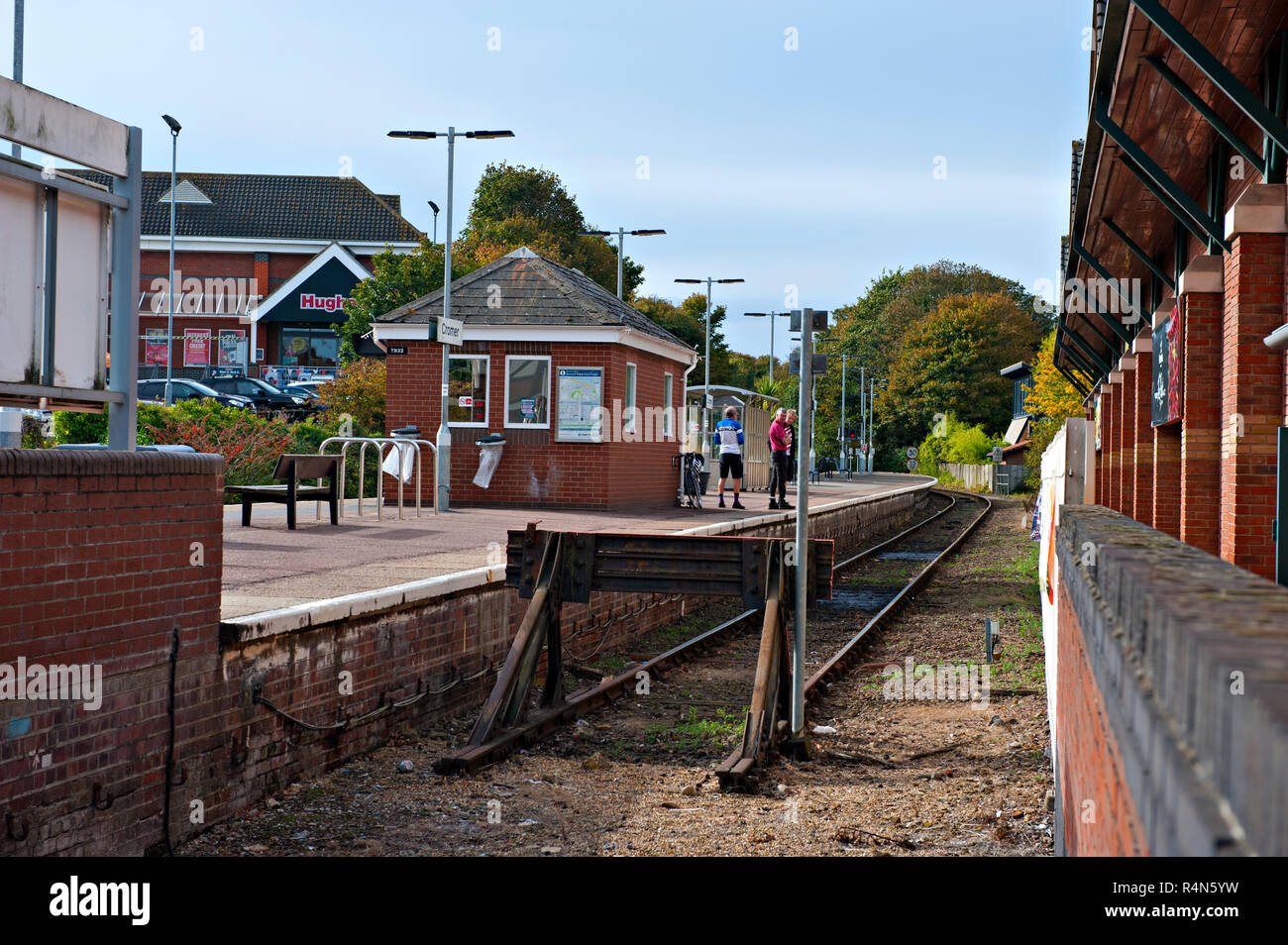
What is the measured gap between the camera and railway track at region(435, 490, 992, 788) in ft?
25.4

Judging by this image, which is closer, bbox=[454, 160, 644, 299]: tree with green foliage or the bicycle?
the bicycle

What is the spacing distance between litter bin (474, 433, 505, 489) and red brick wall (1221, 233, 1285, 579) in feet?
42.8

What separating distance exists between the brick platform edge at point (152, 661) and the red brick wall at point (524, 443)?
1272 cm

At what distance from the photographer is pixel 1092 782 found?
109 inches

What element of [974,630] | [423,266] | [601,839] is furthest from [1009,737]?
[423,266]

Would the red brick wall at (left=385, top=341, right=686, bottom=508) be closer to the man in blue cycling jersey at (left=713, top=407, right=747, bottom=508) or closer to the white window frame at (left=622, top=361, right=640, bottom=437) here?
the white window frame at (left=622, top=361, right=640, bottom=437)

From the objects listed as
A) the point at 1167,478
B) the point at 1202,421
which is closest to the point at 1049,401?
the point at 1167,478

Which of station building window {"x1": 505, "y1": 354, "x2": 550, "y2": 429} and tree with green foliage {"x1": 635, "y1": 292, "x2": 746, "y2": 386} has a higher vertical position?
tree with green foliage {"x1": 635, "y1": 292, "x2": 746, "y2": 386}

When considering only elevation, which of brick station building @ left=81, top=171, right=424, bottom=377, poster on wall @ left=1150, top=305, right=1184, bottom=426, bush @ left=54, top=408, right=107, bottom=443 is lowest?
bush @ left=54, top=408, right=107, bottom=443

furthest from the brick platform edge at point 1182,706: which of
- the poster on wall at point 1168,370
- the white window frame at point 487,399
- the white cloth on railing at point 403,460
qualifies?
the white window frame at point 487,399

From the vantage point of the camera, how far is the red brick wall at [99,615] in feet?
16.3

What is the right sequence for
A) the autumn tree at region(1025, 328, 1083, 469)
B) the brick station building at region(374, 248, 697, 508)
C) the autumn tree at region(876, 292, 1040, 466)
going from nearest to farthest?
the brick station building at region(374, 248, 697, 508), the autumn tree at region(1025, 328, 1083, 469), the autumn tree at region(876, 292, 1040, 466)

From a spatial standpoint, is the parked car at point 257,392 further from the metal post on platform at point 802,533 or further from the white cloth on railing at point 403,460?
the metal post on platform at point 802,533

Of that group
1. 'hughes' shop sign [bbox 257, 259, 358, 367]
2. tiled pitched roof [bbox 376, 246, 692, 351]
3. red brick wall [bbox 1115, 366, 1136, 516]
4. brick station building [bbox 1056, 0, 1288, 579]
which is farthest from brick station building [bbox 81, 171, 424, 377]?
brick station building [bbox 1056, 0, 1288, 579]
